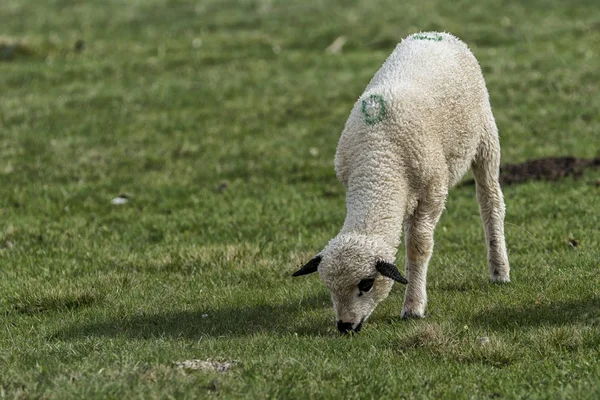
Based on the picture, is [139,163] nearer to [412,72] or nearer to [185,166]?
[185,166]

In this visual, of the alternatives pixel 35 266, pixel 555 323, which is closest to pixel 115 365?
pixel 555 323

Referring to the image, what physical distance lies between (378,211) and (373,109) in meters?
0.98

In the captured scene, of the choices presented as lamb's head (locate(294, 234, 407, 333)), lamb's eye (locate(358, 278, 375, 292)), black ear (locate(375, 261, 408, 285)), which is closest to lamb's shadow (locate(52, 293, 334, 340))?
lamb's head (locate(294, 234, 407, 333))

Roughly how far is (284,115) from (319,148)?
2118 mm

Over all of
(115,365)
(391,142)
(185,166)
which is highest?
(391,142)

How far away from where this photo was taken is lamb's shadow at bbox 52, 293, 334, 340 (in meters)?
7.85

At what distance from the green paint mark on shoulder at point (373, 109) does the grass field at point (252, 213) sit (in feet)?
5.86

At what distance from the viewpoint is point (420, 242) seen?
8.40 metres

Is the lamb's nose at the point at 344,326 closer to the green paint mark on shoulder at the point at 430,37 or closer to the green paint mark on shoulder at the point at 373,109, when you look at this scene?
the green paint mark on shoulder at the point at 373,109

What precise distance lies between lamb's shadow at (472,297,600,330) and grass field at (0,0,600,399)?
4 centimetres

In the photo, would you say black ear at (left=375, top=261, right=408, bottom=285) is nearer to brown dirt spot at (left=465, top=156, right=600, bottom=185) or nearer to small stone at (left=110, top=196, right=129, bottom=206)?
brown dirt spot at (left=465, top=156, right=600, bottom=185)

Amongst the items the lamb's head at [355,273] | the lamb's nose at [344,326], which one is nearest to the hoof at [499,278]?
the lamb's head at [355,273]

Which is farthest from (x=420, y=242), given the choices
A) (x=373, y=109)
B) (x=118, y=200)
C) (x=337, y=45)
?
(x=337, y=45)

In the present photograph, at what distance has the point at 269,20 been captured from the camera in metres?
25.8
